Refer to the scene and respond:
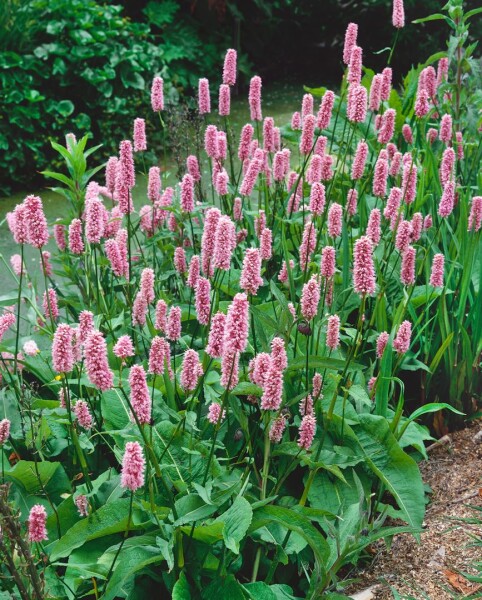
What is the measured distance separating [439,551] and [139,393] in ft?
4.06

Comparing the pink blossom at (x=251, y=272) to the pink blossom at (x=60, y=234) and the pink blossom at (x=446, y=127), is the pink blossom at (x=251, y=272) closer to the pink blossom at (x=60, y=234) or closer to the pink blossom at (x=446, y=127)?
the pink blossom at (x=60, y=234)

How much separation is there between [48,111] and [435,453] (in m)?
4.85

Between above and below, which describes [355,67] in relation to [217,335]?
above

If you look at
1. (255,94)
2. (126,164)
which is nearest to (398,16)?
(255,94)

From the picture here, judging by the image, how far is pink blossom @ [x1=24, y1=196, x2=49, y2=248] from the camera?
2.08 m

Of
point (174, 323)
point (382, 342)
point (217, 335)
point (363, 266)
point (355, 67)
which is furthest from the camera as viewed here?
point (355, 67)

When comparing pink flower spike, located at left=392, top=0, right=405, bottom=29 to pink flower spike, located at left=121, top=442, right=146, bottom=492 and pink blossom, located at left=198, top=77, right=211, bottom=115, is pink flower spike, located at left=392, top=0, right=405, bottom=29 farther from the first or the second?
pink flower spike, located at left=121, top=442, right=146, bottom=492

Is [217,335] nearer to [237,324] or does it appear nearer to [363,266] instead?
[237,324]

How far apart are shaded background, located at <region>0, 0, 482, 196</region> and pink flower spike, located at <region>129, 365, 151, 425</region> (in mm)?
4236

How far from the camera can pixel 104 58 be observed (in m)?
7.08

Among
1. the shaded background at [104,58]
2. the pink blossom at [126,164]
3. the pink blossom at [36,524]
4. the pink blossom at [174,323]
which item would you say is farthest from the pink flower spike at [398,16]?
the shaded background at [104,58]

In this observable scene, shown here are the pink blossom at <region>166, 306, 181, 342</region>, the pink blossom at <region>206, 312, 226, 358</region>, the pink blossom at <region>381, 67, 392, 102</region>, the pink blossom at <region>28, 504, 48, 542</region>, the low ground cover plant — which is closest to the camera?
the pink blossom at <region>28, 504, 48, 542</region>

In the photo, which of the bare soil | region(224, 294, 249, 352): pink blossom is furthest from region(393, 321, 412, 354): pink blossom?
region(224, 294, 249, 352): pink blossom

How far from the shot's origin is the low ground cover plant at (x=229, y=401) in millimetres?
2014
